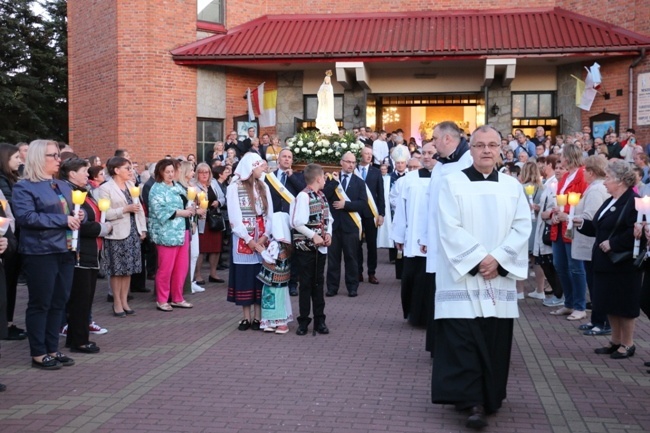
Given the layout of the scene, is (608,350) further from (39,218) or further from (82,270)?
(39,218)

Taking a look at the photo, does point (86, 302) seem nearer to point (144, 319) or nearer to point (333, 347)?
point (144, 319)

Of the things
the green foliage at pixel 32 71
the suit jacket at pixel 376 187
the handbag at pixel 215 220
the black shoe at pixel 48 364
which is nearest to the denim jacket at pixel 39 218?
the black shoe at pixel 48 364

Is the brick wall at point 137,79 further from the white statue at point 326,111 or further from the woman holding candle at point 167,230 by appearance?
the woman holding candle at point 167,230

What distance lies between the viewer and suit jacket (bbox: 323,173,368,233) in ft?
39.5

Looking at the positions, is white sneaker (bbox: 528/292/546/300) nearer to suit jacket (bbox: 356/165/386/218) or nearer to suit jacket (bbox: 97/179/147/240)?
suit jacket (bbox: 356/165/386/218)

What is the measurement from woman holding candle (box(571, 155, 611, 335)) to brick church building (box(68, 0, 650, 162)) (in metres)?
13.3

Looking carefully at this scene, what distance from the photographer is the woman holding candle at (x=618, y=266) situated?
25.1ft

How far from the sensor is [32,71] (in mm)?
37281

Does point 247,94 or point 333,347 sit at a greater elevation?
point 247,94

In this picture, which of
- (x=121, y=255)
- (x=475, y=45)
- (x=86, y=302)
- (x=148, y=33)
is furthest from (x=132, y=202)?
(x=475, y=45)

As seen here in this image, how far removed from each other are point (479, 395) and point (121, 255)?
6.07 m

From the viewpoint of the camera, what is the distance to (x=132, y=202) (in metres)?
10.3

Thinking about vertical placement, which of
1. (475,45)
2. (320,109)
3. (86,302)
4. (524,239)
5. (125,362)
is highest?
(475,45)

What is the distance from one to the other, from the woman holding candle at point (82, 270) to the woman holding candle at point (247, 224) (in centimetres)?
171
